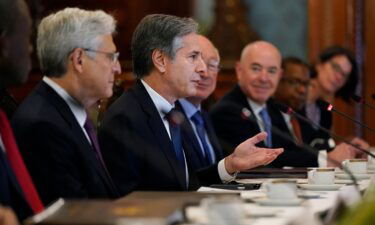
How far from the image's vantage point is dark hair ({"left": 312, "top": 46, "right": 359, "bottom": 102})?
6.52m

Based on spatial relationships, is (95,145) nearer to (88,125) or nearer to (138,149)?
(88,125)

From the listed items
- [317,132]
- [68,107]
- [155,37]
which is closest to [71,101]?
[68,107]

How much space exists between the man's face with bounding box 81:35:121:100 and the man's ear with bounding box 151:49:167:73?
0.44 meters

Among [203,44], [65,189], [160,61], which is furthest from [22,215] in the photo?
[203,44]

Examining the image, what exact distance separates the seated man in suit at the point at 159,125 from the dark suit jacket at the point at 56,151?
1.15ft

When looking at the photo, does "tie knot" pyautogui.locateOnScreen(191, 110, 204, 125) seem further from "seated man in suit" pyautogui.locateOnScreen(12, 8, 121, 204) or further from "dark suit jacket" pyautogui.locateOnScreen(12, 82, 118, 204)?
"dark suit jacket" pyautogui.locateOnScreen(12, 82, 118, 204)

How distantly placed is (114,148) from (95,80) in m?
0.34

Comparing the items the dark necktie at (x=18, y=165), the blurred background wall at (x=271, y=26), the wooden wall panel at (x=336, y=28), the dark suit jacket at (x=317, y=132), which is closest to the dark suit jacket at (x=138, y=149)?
the dark necktie at (x=18, y=165)

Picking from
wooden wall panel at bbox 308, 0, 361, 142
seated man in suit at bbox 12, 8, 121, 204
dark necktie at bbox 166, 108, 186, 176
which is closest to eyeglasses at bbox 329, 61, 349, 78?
wooden wall panel at bbox 308, 0, 361, 142

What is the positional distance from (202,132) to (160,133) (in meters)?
0.94

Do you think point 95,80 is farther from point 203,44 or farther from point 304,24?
point 304,24

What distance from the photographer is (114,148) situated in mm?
3477

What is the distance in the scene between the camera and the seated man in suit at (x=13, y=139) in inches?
106

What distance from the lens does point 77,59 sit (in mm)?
3244
